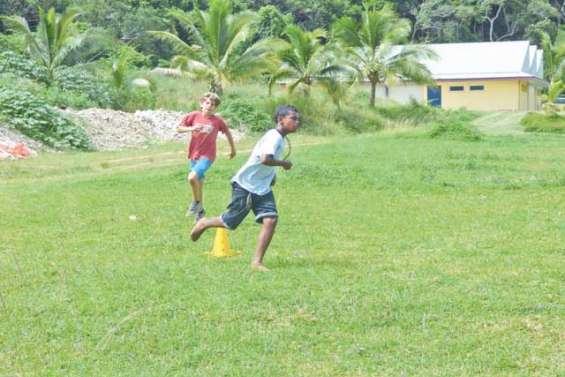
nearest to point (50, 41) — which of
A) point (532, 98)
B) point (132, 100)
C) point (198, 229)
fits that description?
point (132, 100)

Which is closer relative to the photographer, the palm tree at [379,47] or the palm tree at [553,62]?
the palm tree at [379,47]

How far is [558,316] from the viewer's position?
6.04m

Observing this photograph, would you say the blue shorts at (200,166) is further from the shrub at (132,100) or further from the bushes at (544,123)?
the bushes at (544,123)

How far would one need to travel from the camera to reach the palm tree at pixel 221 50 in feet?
100.0

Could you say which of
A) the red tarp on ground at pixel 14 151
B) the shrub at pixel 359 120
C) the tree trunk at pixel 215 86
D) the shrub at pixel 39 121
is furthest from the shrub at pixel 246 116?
the red tarp on ground at pixel 14 151

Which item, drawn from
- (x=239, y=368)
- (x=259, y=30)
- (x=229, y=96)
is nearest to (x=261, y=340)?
(x=239, y=368)

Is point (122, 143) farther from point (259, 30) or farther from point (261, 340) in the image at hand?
point (259, 30)

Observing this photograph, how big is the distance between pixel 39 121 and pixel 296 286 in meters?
16.9

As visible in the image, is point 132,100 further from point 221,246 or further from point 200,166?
point 221,246

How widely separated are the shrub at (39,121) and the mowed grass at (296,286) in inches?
338

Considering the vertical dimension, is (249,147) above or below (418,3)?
below

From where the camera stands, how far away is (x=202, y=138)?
10836mm

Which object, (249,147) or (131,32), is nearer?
(249,147)

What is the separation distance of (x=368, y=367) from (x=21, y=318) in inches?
93.5
